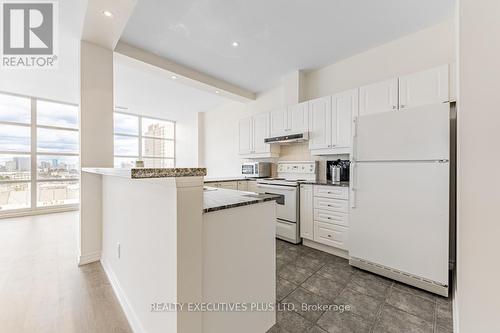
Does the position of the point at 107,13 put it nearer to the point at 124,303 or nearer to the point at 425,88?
the point at 124,303

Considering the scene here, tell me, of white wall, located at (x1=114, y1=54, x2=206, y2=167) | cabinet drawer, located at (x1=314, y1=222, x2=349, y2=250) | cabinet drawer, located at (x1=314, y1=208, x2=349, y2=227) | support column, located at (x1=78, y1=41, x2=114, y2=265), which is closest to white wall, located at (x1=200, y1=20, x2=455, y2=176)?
cabinet drawer, located at (x1=314, y1=208, x2=349, y2=227)

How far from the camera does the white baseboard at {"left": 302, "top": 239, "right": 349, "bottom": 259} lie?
260 cm

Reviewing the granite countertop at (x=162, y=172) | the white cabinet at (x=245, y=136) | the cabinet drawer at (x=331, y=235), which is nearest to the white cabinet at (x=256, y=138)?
the white cabinet at (x=245, y=136)

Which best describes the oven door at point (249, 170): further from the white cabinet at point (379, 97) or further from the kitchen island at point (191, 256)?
the kitchen island at point (191, 256)

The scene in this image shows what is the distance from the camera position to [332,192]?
268 centimetres

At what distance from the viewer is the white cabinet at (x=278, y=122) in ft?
12.0

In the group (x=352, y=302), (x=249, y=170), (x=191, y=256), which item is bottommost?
(x=352, y=302)

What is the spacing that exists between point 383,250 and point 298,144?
2.23m

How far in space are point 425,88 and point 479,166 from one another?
1.54 m

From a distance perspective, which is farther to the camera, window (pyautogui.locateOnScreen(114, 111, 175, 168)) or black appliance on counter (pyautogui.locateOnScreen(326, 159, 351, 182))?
window (pyautogui.locateOnScreen(114, 111, 175, 168))

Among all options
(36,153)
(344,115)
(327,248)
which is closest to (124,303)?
(327,248)

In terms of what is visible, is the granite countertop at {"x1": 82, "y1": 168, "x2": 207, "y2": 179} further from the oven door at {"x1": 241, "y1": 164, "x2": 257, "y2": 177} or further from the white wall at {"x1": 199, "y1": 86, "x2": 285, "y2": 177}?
the white wall at {"x1": 199, "y1": 86, "x2": 285, "y2": 177}

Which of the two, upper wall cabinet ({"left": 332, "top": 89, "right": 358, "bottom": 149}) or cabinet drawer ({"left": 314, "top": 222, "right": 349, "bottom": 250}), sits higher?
upper wall cabinet ({"left": 332, "top": 89, "right": 358, "bottom": 149})

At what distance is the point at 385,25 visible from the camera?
8.06 ft
